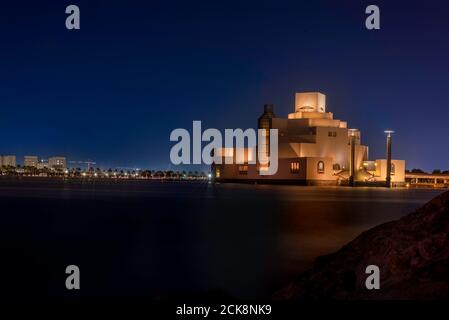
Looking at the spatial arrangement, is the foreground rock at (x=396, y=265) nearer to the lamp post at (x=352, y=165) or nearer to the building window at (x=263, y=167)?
the lamp post at (x=352, y=165)

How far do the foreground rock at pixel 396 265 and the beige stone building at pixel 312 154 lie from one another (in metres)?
90.0

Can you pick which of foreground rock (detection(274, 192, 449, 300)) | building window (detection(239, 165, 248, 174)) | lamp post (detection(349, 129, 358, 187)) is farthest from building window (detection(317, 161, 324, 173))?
foreground rock (detection(274, 192, 449, 300))

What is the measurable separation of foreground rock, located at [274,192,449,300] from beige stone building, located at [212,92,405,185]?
9000 cm

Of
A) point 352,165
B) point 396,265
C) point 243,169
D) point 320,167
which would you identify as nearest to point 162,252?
point 396,265

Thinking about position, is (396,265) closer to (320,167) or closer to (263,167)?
(320,167)

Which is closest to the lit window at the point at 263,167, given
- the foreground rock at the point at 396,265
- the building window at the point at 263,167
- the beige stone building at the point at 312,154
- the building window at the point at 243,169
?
the building window at the point at 263,167

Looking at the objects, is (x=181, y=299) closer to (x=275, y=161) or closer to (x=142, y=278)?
(x=142, y=278)

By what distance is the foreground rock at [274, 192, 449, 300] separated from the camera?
7566 millimetres

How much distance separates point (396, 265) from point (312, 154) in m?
96.5

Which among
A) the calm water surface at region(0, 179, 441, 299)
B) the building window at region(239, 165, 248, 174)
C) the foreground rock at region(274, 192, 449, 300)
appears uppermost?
the building window at region(239, 165, 248, 174)

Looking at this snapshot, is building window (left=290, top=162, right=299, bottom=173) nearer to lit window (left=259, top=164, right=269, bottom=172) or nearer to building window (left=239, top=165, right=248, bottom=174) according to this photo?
lit window (left=259, top=164, right=269, bottom=172)

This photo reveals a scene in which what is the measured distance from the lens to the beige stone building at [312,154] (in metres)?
103

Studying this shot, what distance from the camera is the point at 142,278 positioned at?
13.3m
